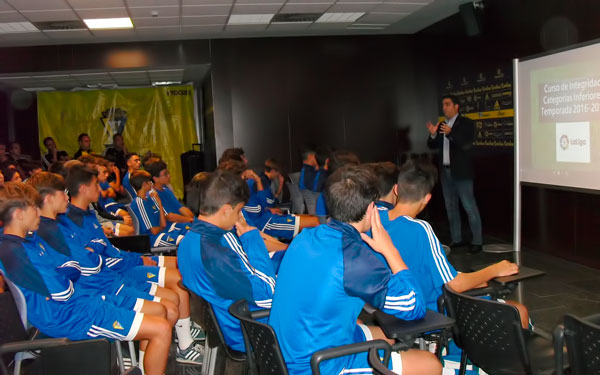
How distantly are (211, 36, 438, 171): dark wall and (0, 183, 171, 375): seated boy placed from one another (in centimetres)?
606

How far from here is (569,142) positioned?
4.92 metres

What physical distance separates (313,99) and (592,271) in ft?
16.1

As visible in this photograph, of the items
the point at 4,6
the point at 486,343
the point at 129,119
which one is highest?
the point at 4,6

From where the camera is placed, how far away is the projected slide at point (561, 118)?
15.3 ft

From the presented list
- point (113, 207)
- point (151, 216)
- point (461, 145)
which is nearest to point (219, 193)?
point (151, 216)

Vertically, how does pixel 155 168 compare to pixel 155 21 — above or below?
below

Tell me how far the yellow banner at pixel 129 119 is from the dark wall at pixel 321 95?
3.05m

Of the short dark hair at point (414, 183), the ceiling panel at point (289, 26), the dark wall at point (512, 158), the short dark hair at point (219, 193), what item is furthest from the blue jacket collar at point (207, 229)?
the ceiling panel at point (289, 26)

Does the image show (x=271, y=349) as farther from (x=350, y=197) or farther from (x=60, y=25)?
(x=60, y=25)

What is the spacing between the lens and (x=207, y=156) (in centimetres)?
1086

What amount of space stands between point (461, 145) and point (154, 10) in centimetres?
374

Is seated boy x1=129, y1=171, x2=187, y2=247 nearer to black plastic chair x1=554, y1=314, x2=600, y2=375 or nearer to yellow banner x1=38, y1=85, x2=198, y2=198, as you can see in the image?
black plastic chair x1=554, y1=314, x2=600, y2=375

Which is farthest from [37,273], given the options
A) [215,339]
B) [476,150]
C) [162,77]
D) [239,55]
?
[162,77]

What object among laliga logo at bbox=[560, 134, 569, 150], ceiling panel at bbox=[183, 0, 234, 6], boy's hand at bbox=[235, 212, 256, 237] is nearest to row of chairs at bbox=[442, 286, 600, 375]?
boy's hand at bbox=[235, 212, 256, 237]
